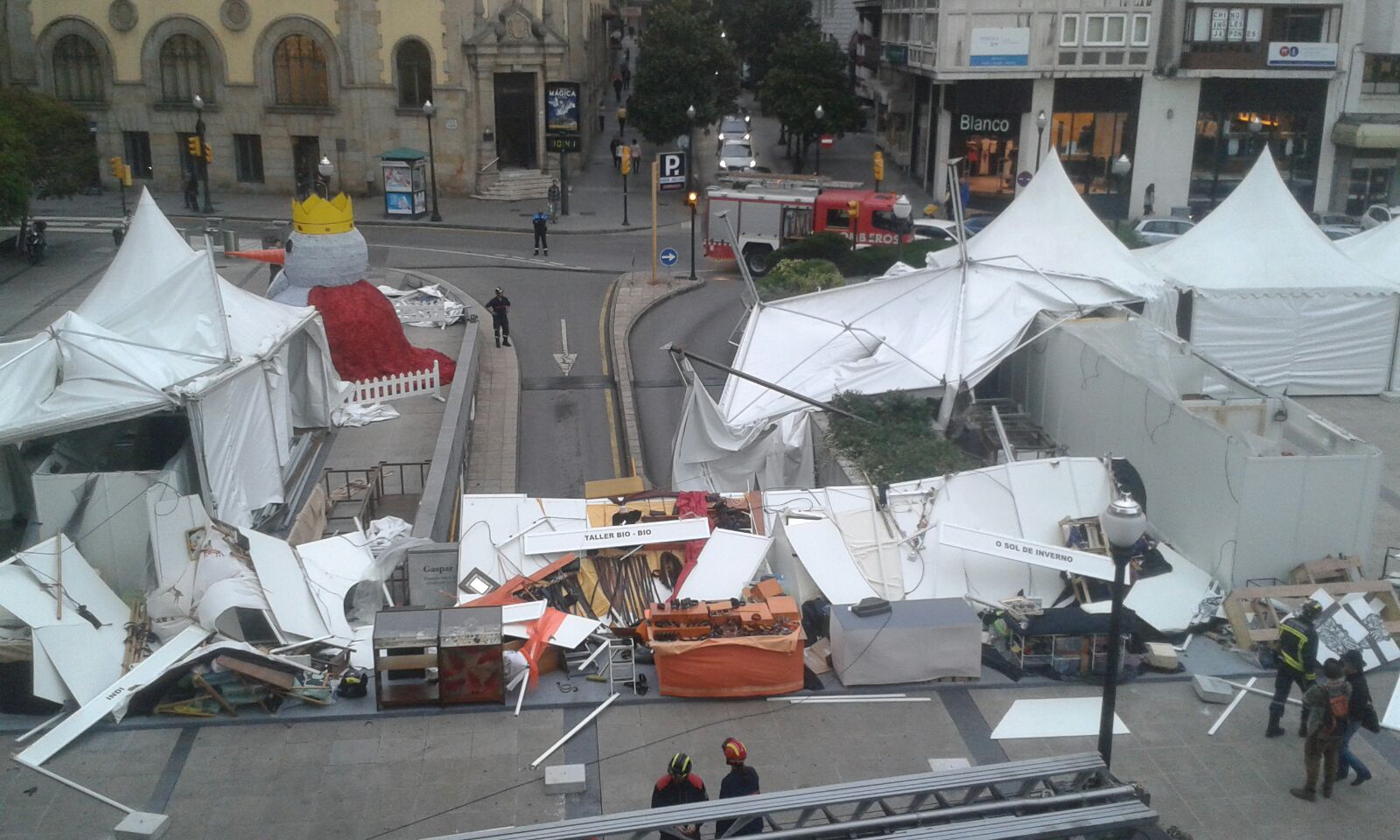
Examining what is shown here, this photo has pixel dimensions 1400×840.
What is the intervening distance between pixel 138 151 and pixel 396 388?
99.7 feet

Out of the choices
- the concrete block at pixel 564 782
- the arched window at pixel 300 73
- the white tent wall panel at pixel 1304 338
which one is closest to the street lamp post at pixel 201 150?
the arched window at pixel 300 73

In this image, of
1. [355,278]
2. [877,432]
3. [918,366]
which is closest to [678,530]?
[877,432]

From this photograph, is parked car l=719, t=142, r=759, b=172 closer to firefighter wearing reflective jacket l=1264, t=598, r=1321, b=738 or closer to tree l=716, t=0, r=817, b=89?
tree l=716, t=0, r=817, b=89

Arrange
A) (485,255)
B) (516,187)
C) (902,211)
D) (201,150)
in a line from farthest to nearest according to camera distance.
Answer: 1. (516,187)
2. (201,150)
3. (485,255)
4. (902,211)

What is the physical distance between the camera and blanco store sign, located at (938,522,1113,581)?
13750 millimetres

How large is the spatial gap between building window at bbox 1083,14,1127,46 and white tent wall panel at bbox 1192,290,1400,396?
81.2 feet

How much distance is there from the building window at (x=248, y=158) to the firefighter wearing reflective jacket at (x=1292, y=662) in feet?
145

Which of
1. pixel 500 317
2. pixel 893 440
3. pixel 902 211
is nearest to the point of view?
pixel 893 440

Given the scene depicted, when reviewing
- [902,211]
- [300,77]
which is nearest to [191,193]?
[300,77]

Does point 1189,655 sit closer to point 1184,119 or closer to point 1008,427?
point 1008,427

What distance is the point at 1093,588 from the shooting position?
1513 cm

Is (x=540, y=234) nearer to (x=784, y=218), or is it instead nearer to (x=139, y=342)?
(x=784, y=218)

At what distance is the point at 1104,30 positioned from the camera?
1812 inches

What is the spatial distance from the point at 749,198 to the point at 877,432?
19.0 m
